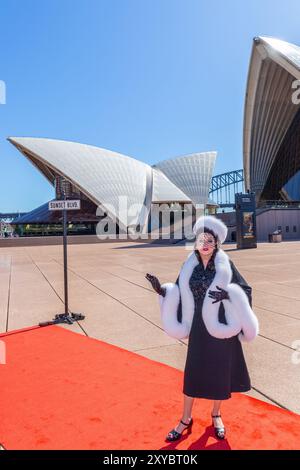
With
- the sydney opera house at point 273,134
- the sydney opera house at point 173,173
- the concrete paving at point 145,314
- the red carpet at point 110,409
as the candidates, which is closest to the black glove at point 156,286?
the red carpet at point 110,409

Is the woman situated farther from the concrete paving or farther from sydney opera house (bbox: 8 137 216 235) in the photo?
sydney opera house (bbox: 8 137 216 235)

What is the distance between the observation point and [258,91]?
4269 centimetres

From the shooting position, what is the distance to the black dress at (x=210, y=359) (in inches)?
98.7

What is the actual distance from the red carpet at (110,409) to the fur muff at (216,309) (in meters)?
0.73

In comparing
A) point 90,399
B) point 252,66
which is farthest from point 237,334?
point 252,66

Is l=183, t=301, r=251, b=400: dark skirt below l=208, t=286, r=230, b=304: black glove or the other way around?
below

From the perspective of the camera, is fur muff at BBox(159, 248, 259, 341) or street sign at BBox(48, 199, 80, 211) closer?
fur muff at BBox(159, 248, 259, 341)

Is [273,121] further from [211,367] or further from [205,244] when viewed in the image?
[211,367]

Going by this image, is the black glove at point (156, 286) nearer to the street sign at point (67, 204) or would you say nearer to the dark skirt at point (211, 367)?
the dark skirt at point (211, 367)

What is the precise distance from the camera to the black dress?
8.23ft

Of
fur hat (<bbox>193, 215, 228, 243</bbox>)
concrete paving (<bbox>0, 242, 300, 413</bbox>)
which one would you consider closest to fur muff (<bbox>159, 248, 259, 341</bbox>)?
fur hat (<bbox>193, 215, 228, 243</bbox>)

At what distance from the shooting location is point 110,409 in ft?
9.59

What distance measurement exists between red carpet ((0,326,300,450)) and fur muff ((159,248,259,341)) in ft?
2.40

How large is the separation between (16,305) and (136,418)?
4956mm
